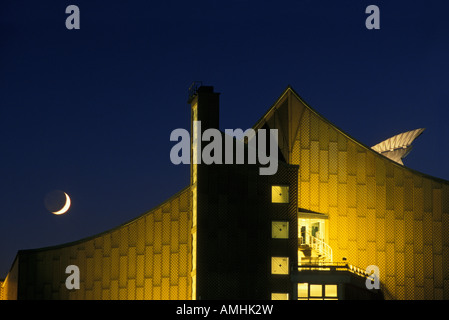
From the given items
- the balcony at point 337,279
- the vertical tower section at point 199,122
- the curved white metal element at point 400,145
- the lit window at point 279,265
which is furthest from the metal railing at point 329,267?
the curved white metal element at point 400,145

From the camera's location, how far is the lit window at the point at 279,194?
44281mm

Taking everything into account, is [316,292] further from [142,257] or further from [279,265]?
[142,257]

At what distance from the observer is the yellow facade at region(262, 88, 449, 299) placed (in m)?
46.3

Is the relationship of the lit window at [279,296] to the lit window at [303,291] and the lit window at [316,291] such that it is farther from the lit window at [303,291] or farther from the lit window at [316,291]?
the lit window at [316,291]

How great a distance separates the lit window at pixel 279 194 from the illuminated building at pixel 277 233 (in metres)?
0.07

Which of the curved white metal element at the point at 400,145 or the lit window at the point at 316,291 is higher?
the curved white metal element at the point at 400,145

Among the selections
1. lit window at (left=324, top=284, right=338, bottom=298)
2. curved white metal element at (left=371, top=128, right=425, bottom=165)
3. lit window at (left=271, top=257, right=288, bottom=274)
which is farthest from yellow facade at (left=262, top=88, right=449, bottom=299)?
curved white metal element at (left=371, top=128, right=425, bottom=165)

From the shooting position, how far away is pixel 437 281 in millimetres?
46094

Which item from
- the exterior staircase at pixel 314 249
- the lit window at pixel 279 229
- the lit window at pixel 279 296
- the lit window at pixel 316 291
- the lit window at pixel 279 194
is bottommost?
the lit window at pixel 279 296

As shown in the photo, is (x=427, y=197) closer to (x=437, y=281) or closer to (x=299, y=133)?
(x=437, y=281)

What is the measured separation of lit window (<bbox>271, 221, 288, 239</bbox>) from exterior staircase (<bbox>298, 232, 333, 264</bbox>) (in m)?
2.26

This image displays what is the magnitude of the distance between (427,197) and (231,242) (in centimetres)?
1335

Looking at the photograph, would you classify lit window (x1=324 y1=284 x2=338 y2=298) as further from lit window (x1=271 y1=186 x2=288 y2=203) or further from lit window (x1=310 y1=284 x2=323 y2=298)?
lit window (x1=271 y1=186 x2=288 y2=203)
